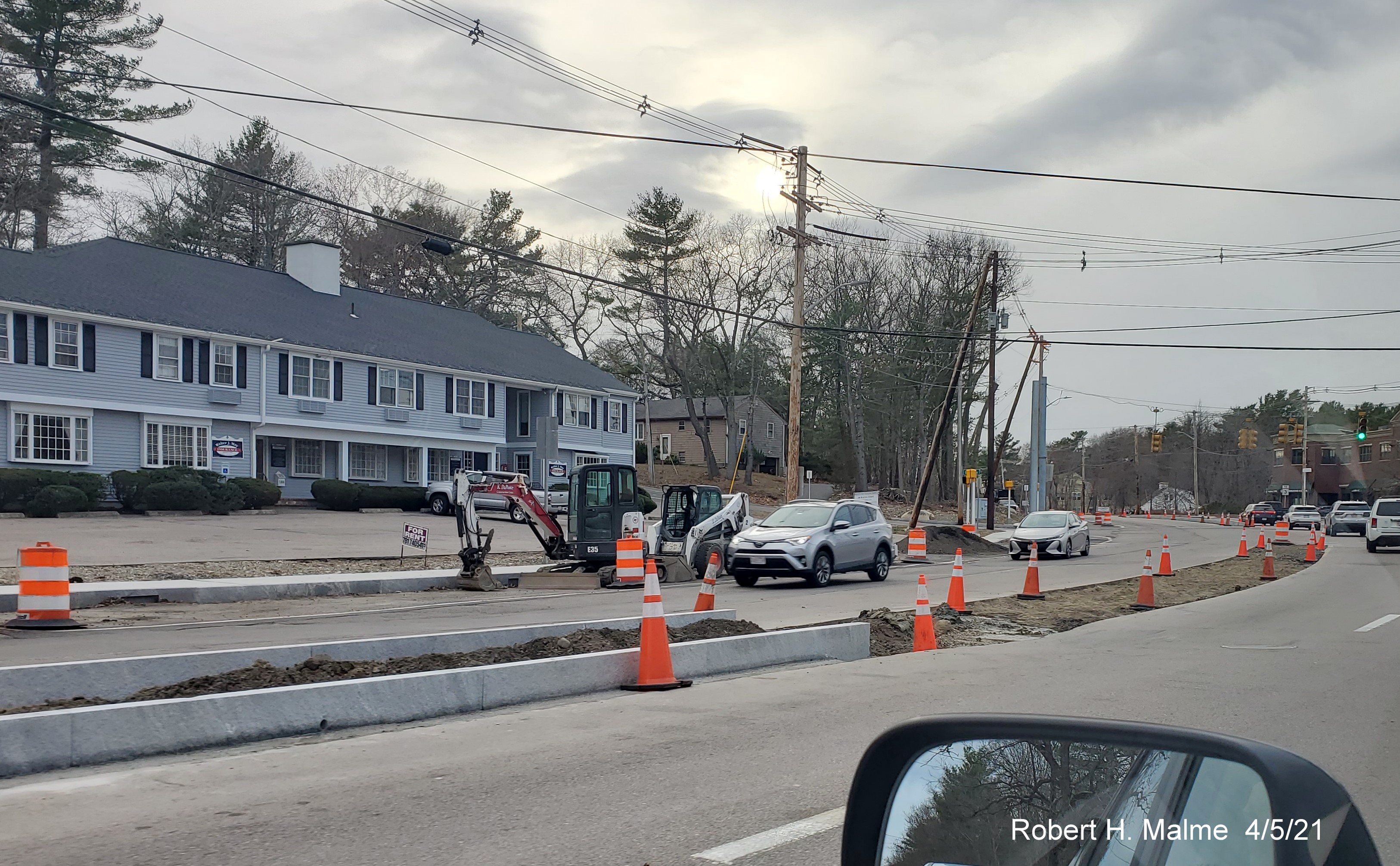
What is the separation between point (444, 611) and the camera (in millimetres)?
17312

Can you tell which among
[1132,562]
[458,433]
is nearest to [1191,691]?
[1132,562]

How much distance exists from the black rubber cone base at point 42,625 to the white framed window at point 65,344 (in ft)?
74.4

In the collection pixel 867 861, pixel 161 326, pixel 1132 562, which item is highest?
pixel 161 326

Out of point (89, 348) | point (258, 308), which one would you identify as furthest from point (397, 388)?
point (89, 348)

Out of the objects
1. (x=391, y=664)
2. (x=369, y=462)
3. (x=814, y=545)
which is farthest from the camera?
(x=369, y=462)

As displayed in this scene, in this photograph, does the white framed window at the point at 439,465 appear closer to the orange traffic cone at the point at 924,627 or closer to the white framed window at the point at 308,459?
the white framed window at the point at 308,459

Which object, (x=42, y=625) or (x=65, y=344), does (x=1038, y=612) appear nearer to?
(x=42, y=625)

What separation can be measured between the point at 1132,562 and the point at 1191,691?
21.4 m

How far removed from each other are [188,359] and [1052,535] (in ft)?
91.1

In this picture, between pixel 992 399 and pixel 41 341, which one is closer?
pixel 41 341

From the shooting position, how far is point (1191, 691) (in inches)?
383

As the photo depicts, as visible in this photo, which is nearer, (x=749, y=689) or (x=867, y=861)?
(x=867, y=861)

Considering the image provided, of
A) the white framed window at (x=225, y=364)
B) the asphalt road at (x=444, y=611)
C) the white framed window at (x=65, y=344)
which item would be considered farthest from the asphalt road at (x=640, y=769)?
the white framed window at (x=225, y=364)

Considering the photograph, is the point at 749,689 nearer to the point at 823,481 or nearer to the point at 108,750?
the point at 108,750
